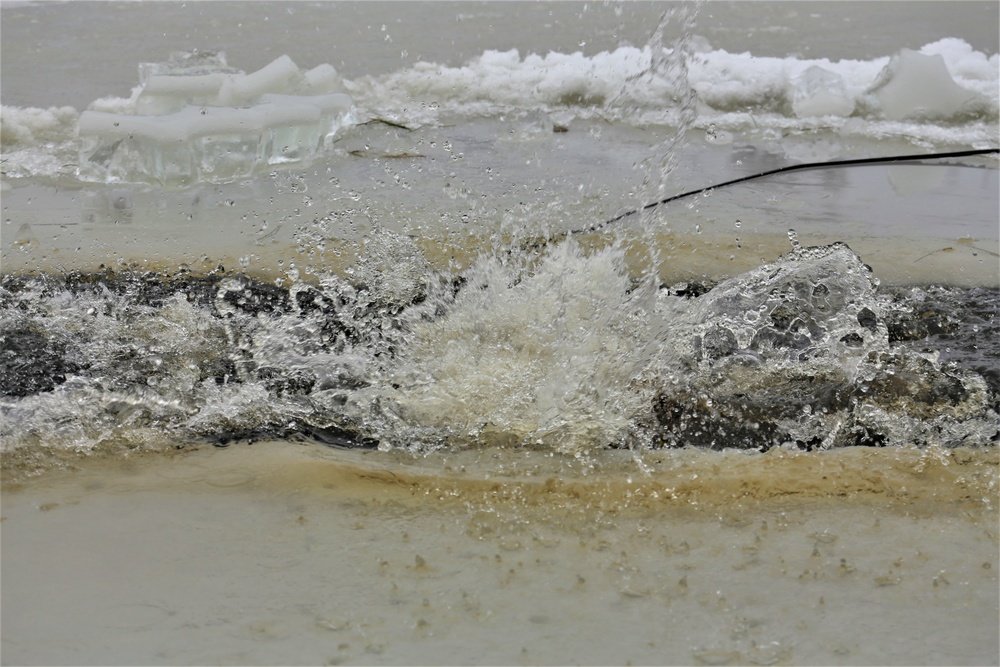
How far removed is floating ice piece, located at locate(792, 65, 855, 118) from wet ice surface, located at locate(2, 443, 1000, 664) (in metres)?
2.76

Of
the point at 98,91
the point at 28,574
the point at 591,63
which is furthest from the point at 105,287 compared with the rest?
the point at 591,63

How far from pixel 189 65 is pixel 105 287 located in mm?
1936

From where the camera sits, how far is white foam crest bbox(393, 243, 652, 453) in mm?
1981

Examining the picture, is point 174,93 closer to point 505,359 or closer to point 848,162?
point 505,359

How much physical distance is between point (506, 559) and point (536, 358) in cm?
68

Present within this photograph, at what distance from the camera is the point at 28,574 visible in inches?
61.2

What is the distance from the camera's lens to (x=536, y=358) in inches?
85.7

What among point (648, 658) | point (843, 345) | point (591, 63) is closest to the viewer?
point (648, 658)

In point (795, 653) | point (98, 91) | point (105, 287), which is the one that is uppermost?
point (98, 91)

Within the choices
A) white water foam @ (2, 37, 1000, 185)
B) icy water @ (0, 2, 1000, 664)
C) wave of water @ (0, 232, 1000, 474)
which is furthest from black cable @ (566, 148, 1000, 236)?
wave of water @ (0, 232, 1000, 474)

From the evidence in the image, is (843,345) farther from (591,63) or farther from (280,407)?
(591,63)

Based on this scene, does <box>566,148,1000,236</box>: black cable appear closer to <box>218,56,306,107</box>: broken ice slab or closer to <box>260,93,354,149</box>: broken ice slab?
<box>260,93,354,149</box>: broken ice slab

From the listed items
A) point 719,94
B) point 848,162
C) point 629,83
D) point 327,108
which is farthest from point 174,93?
point 848,162

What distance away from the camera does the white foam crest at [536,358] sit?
198cm
